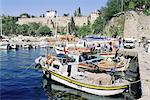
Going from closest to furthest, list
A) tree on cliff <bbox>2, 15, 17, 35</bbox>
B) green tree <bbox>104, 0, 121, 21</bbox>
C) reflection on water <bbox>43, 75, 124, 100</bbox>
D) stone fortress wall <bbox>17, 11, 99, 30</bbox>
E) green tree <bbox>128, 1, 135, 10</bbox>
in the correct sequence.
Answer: reflection on water <bbox>43, 75, 124, 100</bbox> < green tree <bbox>128, 1, 135, 10</bbox> < green tree <bbox>104, 0, 121, 21</bbox> < tree on cliff <bbox>2, 15, 17, 35</bbox> < stone fortress wall <bbox>17, 11, 99, 30</bbox>

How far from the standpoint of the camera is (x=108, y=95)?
2230 centimetres

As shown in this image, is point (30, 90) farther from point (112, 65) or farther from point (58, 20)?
point (58, 20)

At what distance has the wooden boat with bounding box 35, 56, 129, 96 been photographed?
72.3 feet

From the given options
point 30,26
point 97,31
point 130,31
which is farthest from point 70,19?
point 130,31

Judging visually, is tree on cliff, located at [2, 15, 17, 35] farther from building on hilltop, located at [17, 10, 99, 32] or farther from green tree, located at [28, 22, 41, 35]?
green tree, located at [28, 22, 41, 35]

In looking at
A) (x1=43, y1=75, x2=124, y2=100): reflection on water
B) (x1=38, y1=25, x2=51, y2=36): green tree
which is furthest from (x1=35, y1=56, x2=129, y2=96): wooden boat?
(x1=38, y1=25, x2=51, y2=36): green tree

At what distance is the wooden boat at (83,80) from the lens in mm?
22031

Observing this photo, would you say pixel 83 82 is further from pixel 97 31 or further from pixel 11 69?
pixel 97 31

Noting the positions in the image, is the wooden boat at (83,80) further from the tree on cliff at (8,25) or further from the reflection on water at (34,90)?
the tree on cliff at (8,25)

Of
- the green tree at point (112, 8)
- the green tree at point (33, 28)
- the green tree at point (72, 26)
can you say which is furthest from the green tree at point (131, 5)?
the green tree at point (33, 28)

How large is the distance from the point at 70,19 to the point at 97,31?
133 feet

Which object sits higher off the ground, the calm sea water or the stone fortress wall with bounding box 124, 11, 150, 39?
the stone fortress wall with bounding box 124, 11, 150, 39

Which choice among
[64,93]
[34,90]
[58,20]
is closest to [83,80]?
[64,93]

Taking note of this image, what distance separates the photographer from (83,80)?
23.4m
